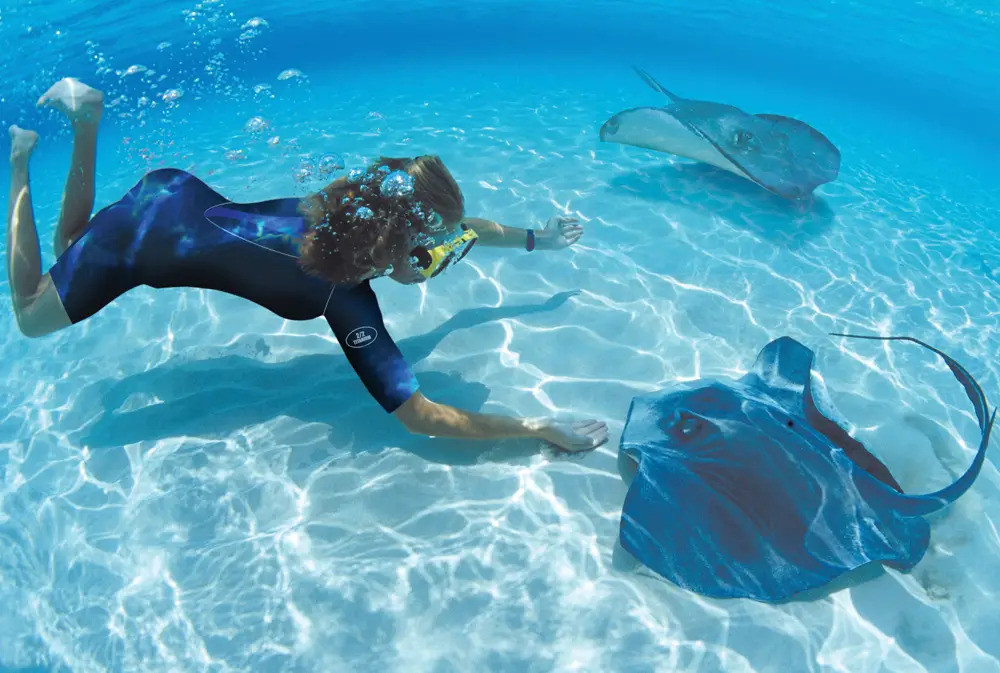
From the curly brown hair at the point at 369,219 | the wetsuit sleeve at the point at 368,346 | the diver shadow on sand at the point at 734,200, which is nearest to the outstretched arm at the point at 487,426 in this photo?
the wetsuit sleeve at the point at 368,346

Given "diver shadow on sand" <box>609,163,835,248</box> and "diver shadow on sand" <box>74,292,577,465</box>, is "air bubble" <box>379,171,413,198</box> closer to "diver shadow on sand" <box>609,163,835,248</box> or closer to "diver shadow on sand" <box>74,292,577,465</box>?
"diver shadow on sand" <box>74,292,577,465</box>

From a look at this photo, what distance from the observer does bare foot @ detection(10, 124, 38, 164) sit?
377cm

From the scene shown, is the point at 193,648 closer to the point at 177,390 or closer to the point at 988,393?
the point at 177,390

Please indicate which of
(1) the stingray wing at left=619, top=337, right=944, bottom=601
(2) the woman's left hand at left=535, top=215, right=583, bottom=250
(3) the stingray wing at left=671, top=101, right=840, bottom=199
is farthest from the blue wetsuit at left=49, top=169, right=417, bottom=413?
(3) the stingray wing at left=671, top=101, right=840, bottom=199

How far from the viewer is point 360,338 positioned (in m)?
3.02

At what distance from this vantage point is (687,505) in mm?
2822

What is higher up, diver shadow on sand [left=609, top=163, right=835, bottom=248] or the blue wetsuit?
the blue wetsuit

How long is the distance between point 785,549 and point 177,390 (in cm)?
421

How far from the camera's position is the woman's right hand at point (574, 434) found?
346 cm

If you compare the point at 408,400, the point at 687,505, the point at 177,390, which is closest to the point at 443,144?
the point at 177,390

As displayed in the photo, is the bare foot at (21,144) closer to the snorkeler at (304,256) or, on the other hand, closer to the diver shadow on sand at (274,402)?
the snorkeler at (304,256)

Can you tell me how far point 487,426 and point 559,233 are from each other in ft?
7.24

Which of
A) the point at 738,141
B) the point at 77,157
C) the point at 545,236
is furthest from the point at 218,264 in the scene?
the point at 738,141

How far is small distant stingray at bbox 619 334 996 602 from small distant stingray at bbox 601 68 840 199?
4.52m
